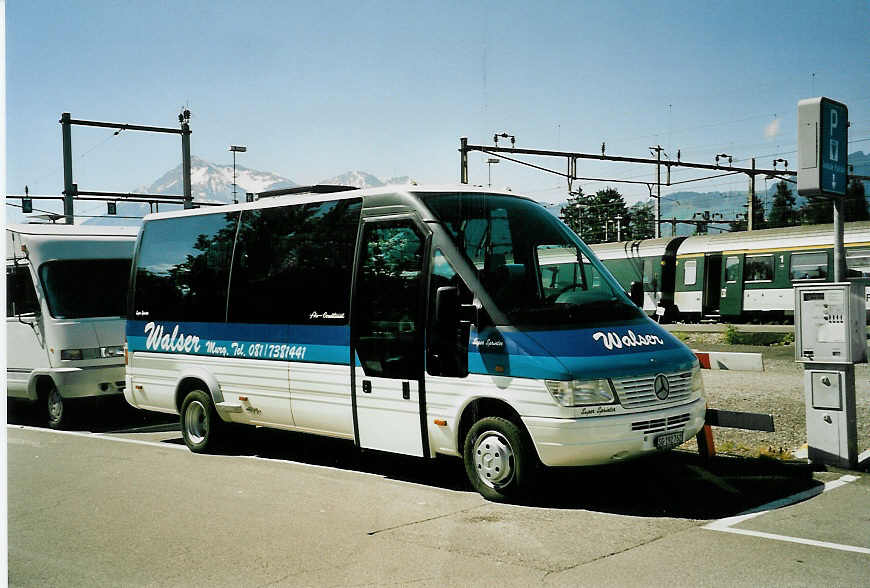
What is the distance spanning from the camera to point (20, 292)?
13133mm

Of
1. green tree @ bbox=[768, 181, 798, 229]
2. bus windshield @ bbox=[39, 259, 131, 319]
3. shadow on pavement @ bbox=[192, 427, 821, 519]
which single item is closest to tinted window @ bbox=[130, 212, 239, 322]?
bus windshield @ bbox=[39, 259, 131, 319]

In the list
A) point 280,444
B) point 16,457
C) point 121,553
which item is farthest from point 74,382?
point 121,553

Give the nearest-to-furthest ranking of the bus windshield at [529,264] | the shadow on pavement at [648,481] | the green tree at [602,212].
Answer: the shadow on pavement at [648,481], the bus windshield at [529,264], the green tree at [602,212]

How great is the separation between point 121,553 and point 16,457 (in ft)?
17.0

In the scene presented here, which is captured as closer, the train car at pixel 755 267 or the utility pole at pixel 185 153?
the utility pole at pixel 185 153

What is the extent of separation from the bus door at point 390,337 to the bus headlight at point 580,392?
1474mm

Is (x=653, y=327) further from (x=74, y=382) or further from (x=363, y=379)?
(x=74, y=382)

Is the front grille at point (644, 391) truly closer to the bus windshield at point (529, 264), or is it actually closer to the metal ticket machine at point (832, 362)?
the bus windshield at point (529, 264)

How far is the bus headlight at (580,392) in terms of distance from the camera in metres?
7.00

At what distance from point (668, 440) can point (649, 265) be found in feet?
104

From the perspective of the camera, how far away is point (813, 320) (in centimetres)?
852

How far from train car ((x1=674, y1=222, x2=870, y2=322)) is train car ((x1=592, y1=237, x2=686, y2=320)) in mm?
425

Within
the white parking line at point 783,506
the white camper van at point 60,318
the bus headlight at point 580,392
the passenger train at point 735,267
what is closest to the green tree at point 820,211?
the passenger train at point 735,267

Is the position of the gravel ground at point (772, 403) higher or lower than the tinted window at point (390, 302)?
lower
